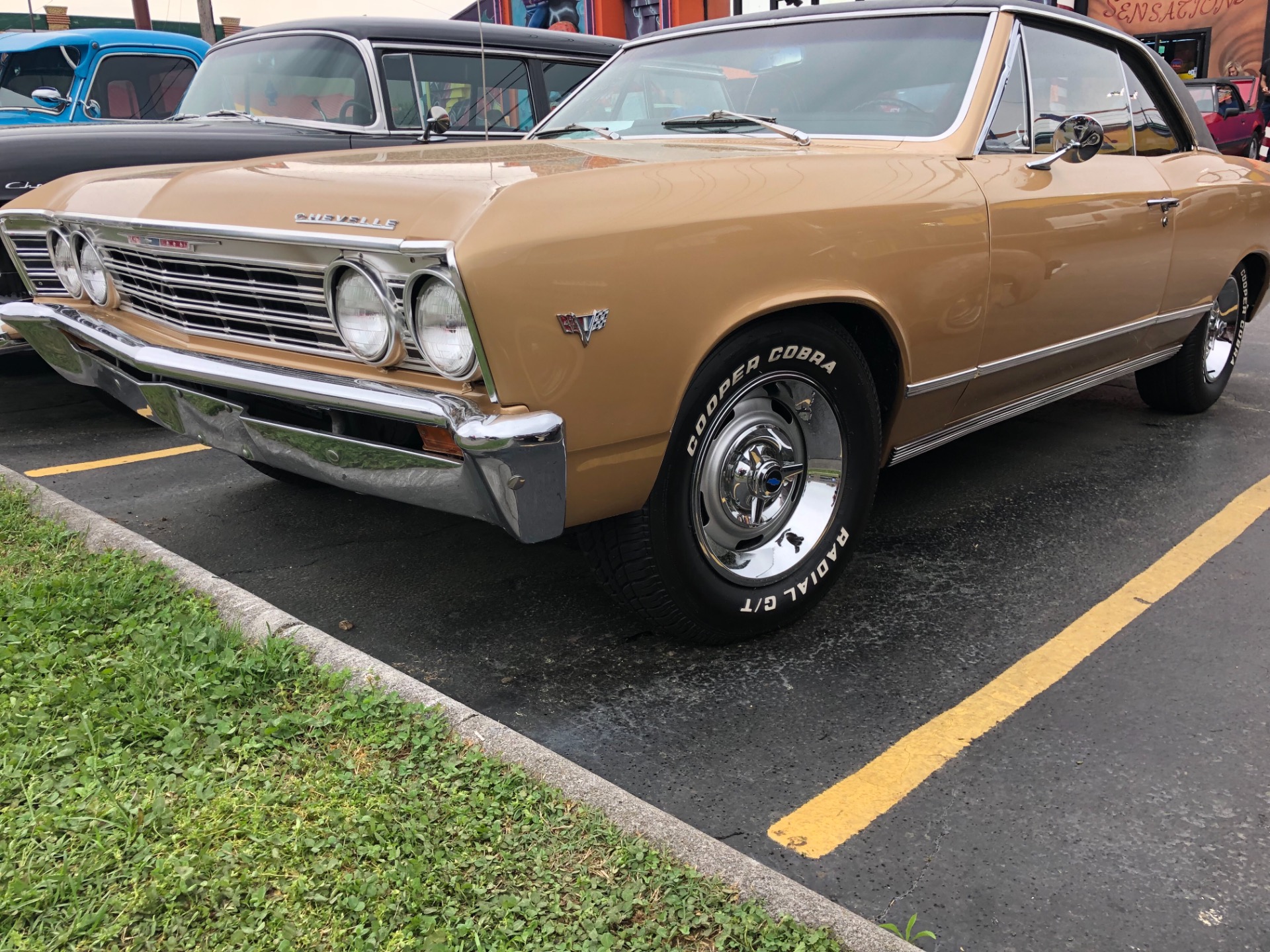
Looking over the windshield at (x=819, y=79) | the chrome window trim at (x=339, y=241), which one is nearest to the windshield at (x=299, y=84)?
the windshield at (x=819, y=79)

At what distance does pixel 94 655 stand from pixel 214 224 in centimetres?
103

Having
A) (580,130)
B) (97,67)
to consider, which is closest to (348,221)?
(580,130)

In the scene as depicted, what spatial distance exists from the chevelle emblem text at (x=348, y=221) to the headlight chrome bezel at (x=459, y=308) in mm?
123

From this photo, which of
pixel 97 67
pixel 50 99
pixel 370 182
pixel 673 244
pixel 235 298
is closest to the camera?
pixel 673 244

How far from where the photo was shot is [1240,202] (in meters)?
4.57

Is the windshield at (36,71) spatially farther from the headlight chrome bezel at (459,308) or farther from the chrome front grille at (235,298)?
the headlight chrome bezel at (459,308)

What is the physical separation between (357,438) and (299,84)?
3.94 metres

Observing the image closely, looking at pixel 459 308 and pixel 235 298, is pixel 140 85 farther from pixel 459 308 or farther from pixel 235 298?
pixel 459 308

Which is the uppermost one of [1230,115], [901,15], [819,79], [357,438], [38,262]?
[901,15]

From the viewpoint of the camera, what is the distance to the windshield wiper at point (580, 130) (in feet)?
11.6

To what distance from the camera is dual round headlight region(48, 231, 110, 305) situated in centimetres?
312

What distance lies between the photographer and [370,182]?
2.37 meters

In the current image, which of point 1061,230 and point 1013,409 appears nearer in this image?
point 1061,230

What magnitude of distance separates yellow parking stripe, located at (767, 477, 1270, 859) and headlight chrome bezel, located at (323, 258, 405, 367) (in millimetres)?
1206
